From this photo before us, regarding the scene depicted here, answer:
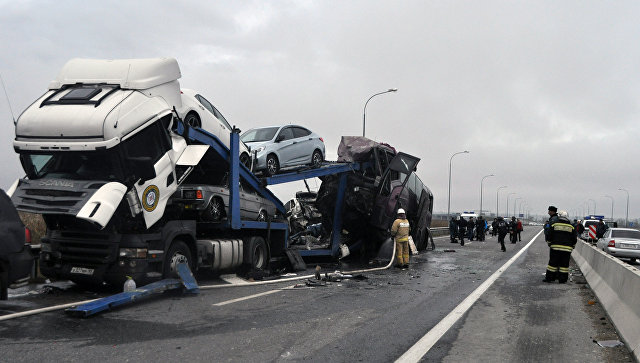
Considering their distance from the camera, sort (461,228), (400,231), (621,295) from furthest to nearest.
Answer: (461,228)
(400,231)
(621,295)

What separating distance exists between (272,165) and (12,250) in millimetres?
6934

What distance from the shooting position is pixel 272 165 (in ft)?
42.7

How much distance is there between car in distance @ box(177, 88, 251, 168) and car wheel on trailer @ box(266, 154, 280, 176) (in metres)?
1.63

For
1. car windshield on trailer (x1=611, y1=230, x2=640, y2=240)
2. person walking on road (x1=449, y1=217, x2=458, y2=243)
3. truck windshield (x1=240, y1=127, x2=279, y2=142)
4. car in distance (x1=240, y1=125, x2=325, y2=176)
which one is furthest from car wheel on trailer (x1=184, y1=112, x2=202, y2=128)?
person walking on road (x1=449, y1=217, x2=458, y2=243)

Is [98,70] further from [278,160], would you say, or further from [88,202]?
[278,160]

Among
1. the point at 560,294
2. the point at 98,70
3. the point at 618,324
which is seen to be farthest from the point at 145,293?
the point at 560,294

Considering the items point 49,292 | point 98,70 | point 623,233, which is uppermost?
point 98,70

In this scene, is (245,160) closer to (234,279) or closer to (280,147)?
(280,147)

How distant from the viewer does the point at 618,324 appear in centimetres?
646

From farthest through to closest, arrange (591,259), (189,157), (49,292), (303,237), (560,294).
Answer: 1. (303,237)
2. (591,259)
3. (560,294)
4. (189,157)
5. (49,292)

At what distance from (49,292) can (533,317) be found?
282 inches

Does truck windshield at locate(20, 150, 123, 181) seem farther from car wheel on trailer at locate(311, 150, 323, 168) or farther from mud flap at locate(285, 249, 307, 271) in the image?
car wheel on trailer at locate(311, 150, 323, 168)

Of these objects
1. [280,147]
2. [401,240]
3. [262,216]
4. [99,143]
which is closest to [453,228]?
[401,240]

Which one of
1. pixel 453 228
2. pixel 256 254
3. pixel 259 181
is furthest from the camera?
pixel 453 228
